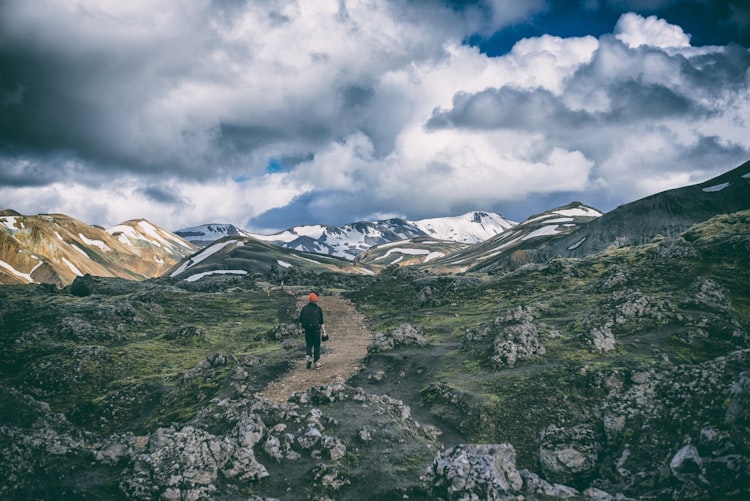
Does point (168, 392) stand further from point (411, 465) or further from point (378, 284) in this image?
point (378, 284)

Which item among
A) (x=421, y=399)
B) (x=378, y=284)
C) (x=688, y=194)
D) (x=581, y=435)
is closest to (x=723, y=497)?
(x=581, y=435)

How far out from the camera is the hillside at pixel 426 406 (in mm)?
10875

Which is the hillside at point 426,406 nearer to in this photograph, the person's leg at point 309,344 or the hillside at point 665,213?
the person's leg at point 309,344

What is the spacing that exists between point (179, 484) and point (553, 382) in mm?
15297

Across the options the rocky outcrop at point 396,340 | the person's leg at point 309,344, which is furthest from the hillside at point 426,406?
the person's leg at point 309,344

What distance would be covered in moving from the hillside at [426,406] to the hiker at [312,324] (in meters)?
1.65

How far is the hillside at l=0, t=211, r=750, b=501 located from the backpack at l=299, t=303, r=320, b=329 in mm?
3272

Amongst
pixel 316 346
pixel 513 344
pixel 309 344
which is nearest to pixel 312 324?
pixel 309 344

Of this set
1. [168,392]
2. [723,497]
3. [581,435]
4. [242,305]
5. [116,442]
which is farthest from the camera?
[242,305]

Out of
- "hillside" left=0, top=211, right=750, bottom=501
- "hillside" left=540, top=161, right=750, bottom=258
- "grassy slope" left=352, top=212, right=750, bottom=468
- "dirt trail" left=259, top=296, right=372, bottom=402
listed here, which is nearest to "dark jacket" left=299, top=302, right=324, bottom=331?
"dirt trail" left=259, top=296, right=372, bottom=402

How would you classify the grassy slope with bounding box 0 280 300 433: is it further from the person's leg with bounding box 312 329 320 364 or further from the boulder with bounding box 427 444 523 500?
the boulder with bounding box 427 444 523 500

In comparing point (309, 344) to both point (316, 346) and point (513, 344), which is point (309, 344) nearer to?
point (316, 346)

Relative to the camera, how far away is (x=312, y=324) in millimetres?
23156

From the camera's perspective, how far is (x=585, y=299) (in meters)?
35.7
